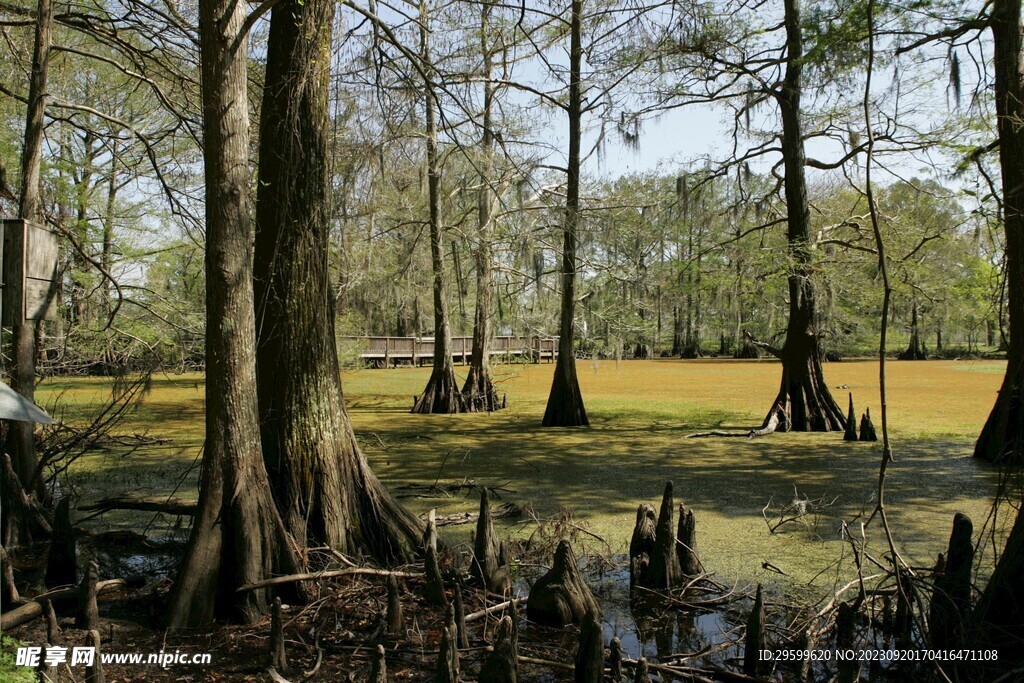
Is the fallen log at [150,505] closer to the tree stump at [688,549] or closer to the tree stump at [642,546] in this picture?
the tree stump at [642,546]

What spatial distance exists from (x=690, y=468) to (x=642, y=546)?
3.65 metres

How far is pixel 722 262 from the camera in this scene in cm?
1272

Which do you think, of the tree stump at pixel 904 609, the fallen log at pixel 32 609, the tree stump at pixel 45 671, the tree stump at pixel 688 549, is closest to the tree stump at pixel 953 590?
the tree stump at pixel 904 609

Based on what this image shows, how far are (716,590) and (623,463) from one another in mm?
4068

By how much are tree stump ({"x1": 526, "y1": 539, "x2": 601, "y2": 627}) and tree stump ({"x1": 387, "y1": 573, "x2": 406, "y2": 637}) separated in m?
0.66

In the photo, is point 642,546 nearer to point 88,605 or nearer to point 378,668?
point 378,668

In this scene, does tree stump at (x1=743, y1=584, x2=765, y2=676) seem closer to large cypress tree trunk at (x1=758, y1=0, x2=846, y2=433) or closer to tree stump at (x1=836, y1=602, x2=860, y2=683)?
tree stump at (x1=836, y1=602, x2=860, y2=683)

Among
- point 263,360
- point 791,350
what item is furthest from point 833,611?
point 791,350

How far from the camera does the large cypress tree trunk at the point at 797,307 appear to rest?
34.8 feet

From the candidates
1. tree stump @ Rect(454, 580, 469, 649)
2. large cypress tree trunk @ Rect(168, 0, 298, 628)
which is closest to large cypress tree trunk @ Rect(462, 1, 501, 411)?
large cypress tree trunk @ Rect(168, 0, 298, 628)

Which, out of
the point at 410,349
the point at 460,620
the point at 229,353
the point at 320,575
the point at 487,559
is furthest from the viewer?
the point at 410,349

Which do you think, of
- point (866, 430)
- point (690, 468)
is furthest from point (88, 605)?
point (866, 430)

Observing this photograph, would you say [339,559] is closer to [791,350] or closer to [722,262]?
[791,350]

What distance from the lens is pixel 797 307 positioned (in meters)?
11.1
